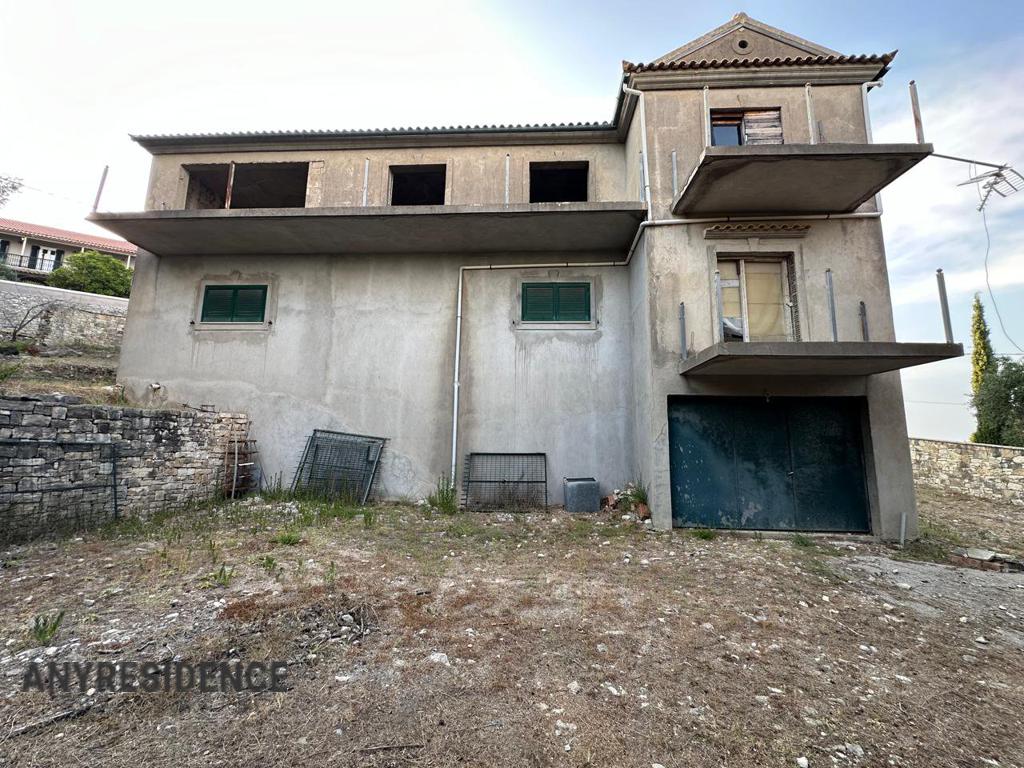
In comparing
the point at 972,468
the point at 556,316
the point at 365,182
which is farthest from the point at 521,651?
the point at 972,468

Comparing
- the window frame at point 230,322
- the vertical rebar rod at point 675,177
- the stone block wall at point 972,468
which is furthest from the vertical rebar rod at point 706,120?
the stone block wall at point 972,468

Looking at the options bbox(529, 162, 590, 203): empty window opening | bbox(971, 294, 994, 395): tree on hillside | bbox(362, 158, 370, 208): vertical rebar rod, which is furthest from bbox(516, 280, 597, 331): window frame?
bbox(971, 294, 994, 395): tree on hillside

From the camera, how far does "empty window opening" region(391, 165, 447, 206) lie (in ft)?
28.9

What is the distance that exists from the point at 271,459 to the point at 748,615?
27.7 ft

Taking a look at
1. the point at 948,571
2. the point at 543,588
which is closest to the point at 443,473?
the point at 543,588

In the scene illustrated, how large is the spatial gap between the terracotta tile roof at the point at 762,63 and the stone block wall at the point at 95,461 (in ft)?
32.9

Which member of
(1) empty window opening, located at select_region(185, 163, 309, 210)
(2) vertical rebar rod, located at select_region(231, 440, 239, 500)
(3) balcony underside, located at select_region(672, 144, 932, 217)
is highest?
(1) empty window opening, located at select_region(185, 163, 309, 210)

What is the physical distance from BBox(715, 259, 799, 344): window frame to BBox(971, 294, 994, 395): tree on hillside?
1651 centimetres

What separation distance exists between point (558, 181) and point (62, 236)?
36.5 metres

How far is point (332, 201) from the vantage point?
857 centimetres

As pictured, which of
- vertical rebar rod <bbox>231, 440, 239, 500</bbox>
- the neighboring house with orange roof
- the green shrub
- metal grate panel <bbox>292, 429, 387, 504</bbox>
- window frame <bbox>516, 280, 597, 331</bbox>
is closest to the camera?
the green shrub

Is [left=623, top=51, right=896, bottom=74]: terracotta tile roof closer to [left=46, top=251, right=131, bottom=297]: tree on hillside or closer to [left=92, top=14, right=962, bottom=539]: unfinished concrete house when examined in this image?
[left=92, top=14, right=962, bottom=539]: unfinished concrete house

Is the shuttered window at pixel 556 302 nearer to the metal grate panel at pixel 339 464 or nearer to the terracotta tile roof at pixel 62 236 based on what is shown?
the metal grate panel at pixel 339 464

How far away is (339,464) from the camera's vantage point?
808 centimetres
